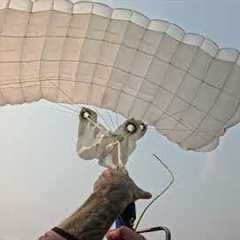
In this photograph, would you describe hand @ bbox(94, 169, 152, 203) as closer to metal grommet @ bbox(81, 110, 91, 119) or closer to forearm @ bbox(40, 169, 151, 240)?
forearm @ bbox(40, 169, 151, 240)

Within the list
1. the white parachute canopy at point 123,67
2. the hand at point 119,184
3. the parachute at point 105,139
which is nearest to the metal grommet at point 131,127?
the parachute at point 105,139

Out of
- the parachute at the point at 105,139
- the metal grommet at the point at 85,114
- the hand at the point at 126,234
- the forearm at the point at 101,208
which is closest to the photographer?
the hand at the point at 126,234

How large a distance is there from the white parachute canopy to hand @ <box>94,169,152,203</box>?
15.3 ft

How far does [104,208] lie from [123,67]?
5850mm

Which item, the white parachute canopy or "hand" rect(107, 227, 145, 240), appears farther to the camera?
the white parachute canopy

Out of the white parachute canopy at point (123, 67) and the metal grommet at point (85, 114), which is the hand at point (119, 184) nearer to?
the metal grommet at point (85, 114)

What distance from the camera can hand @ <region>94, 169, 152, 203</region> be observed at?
479cm

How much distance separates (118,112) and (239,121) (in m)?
2.22

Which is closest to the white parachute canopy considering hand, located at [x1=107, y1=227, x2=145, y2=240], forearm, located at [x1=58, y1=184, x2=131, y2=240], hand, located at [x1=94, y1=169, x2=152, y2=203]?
hand, located at [x1=94, y1=169, x2=152, y2=203]

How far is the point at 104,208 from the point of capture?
4.28 m

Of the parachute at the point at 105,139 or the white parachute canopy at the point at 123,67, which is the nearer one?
the parachute at the point at 105,139

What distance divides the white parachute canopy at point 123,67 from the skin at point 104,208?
185 inches

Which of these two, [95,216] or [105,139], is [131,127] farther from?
[95,216]

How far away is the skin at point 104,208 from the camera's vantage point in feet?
12.4
